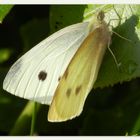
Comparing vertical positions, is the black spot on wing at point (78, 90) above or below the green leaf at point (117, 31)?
below

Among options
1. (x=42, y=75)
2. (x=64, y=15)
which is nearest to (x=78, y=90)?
(x=42, y=75)

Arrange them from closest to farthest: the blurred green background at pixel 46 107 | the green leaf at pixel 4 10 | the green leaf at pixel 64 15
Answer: the green leaf at pixel 4 10
the green leaf at pixel 64 15
the blurred green background at pixel 46 107

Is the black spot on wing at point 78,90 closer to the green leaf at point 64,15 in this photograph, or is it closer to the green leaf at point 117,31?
the green leaf at point 117,31

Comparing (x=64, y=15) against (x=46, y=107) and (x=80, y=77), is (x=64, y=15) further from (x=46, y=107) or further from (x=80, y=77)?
(x=46, y=107)

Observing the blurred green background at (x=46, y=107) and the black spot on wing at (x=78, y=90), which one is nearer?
the black spot on wing at (x=78, y=90)

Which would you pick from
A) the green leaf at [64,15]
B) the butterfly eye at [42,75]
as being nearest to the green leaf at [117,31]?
the green leaf at [64,15]

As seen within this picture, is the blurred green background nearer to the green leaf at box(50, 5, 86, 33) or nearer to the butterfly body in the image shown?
the green leaf at box(50, 5, 86, 33)

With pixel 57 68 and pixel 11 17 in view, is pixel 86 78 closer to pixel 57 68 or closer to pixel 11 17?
pixel 57 68

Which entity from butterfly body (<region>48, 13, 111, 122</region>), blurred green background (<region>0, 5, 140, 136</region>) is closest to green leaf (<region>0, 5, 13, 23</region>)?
blurred green background (<region>0, 5, 140, 136</region>)
